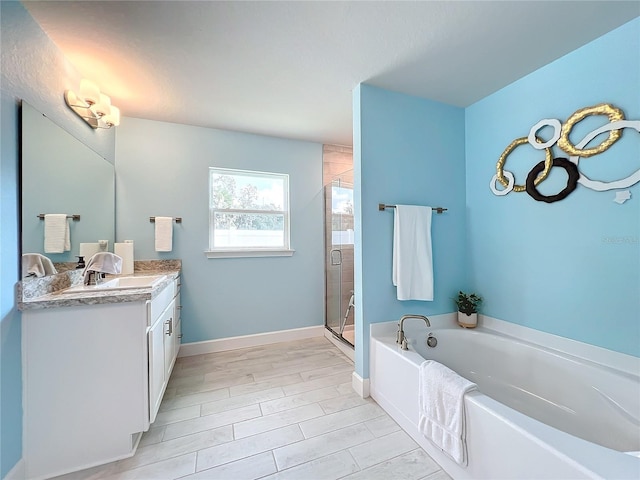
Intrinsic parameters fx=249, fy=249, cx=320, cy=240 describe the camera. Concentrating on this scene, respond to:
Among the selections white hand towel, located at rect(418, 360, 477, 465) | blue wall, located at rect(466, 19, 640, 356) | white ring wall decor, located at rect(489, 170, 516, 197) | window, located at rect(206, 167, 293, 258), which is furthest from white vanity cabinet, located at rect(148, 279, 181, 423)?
white ring wall decor, located at rect(489, 170, 516, 197)

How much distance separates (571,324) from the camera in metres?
1.59

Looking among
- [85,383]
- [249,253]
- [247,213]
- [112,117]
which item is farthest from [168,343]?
[112,117]

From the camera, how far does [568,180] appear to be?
158 centimetres

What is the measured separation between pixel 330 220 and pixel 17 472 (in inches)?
110

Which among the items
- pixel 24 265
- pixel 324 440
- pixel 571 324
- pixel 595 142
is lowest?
pixel 324 440

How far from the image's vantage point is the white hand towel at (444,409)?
118cm

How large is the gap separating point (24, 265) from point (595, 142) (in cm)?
322

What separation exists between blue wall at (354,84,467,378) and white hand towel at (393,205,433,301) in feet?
0.25

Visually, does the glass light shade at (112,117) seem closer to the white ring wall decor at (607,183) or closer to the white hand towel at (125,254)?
the white hand towel at (125,254)

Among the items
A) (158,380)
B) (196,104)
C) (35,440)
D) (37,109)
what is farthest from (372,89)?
(35,440)

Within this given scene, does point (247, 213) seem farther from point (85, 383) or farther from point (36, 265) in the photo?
point (85, 383)

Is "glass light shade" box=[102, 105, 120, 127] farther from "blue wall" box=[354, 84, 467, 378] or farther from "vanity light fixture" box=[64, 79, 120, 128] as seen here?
"blue wall" box=[354, 84, 467, 378]

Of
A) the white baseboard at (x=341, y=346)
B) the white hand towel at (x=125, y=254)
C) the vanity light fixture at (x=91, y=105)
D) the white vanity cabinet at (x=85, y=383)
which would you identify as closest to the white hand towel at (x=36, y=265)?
the white vanity cabinet at (x=85, y=383)

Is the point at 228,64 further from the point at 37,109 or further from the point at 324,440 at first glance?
the point at 324,440
